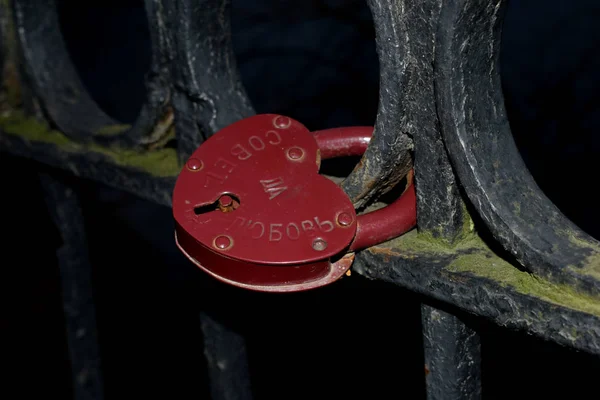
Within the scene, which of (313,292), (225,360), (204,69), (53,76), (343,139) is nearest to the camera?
(343,139)

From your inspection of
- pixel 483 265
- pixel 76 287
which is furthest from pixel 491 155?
pixel 76 287

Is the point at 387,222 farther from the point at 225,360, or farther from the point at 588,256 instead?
the point at 225,360

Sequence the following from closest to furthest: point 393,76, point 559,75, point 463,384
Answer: point 393,76
point 463,384
point 559,75

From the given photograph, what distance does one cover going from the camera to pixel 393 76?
723 millimetres

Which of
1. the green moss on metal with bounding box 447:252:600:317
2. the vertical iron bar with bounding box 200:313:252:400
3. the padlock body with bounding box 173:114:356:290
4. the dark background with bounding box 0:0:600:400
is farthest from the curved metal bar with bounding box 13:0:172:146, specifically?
the dark background with bounding box 0:0:600:400

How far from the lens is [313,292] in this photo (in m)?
2.65

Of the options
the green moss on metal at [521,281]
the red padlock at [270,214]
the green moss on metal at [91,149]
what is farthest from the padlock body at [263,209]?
the green moss on metal at [91,149]

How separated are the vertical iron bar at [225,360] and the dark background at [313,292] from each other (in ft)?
3.54

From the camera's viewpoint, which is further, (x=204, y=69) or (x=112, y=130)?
(x=112, y=130)

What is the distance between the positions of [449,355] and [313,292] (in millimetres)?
1852

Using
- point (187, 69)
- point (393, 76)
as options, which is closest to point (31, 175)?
point (187, 69)

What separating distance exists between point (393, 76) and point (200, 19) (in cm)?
34

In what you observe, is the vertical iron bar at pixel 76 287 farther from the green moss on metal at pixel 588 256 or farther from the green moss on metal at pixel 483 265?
the green moss on metal at pixel 588 256

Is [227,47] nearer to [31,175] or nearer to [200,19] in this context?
[200,19]
